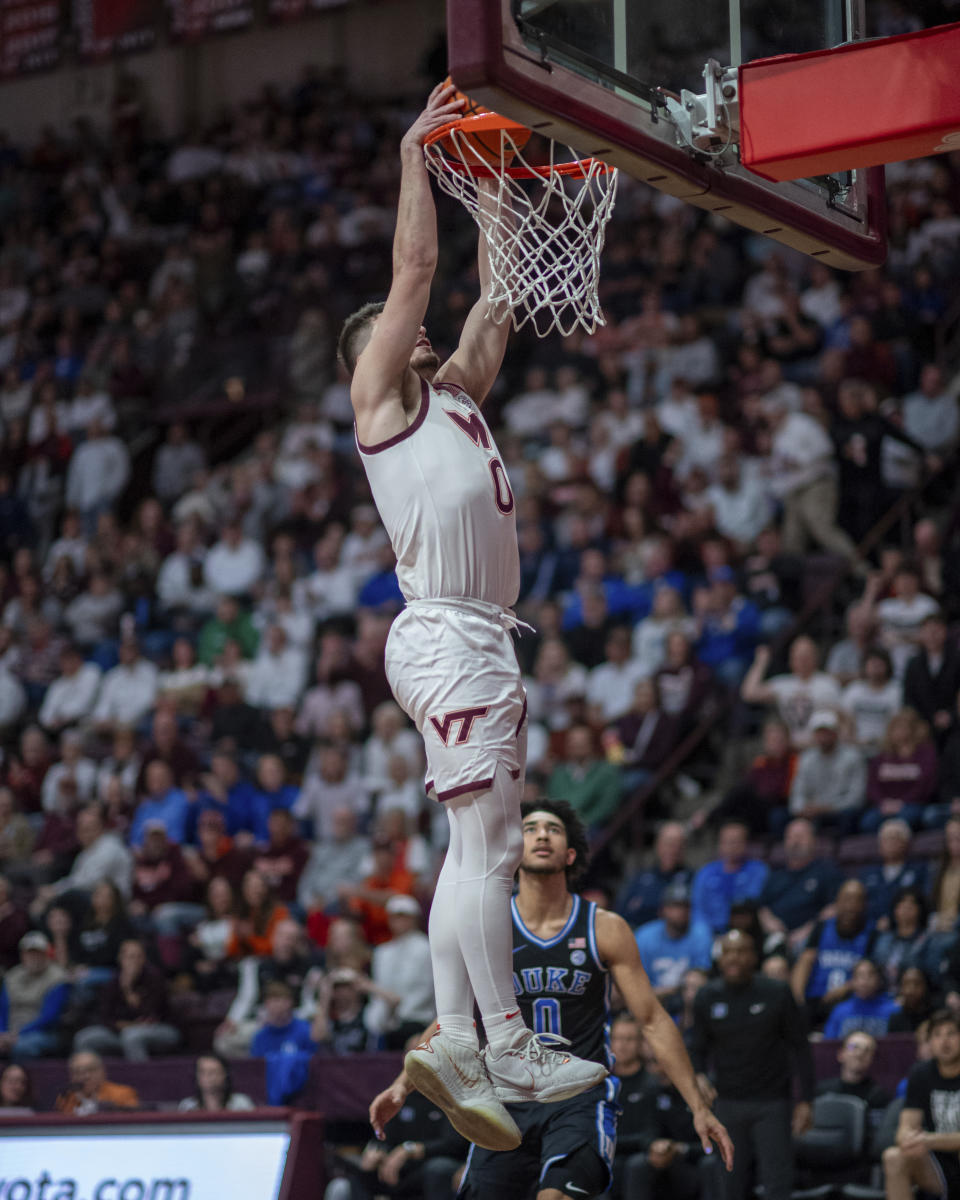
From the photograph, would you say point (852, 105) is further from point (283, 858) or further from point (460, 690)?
point (283, 858)

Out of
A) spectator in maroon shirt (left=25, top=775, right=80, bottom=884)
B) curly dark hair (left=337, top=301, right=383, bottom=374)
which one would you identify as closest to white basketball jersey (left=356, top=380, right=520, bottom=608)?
curly dark hair (left=337, top=301, right=383, bottom=374)

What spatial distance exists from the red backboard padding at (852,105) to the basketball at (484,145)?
73cm

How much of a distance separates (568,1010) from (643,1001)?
308mm

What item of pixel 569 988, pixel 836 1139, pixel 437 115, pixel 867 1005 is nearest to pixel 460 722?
pixel 437 115

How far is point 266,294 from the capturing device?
19.8 meters

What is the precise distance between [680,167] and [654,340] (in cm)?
1075

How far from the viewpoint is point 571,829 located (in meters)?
7.38

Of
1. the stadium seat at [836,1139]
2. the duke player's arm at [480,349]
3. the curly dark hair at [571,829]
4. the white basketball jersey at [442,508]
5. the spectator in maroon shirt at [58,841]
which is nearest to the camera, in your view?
the white basketball jersey at [442,508]

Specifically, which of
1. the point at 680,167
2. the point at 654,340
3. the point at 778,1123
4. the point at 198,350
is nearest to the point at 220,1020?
the point at 778,1123

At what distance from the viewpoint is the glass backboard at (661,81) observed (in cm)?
485

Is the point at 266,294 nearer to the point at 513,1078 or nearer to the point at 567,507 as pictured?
the point at 567,507

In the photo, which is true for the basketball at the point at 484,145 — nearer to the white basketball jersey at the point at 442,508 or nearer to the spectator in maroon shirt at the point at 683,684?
A: the white basketball jersey at the point at 442,508

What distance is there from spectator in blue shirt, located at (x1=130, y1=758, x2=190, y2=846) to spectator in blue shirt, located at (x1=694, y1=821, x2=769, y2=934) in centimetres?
460

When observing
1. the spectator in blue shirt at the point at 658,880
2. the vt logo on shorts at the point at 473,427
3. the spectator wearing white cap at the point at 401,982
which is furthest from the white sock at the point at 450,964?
the spectator in blue shirt at the point at 658,880
